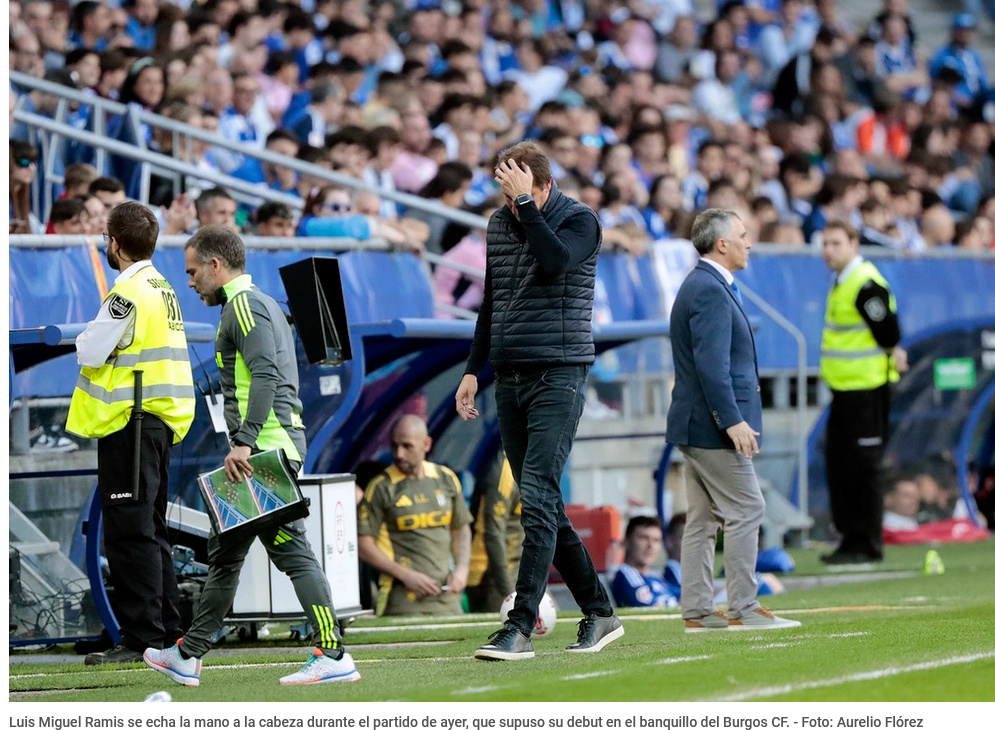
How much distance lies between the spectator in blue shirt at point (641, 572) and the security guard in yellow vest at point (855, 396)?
6.89 feet

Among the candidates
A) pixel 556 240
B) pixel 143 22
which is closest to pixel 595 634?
pixel 556 240

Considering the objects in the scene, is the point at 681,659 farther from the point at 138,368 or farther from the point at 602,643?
the point at 138,368

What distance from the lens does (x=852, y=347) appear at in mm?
13938

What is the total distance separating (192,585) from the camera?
369 inches

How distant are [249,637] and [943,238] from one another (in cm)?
1119

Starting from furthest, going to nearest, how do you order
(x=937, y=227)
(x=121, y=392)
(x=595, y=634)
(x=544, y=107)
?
(x=937, y=227), (x=544, y=107), (x=121, y=392), (x=595, y=634)

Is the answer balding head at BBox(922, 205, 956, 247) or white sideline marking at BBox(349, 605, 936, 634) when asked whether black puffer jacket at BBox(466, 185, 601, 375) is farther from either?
balding head at BBox(922, 205, 956, 247)

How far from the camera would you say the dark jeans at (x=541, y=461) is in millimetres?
7484

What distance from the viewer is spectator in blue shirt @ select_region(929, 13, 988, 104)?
24719mm

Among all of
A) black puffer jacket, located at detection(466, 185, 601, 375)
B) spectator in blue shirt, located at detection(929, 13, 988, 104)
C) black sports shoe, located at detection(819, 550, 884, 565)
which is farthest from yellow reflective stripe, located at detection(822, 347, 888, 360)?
spectator in blue shirt, located at detection(929, 13, 988, 104)

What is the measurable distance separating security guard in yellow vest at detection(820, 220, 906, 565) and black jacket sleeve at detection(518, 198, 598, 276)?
254 inches

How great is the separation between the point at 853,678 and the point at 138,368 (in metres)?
3.51

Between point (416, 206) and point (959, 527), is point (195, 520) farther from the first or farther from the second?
point (959, 527)
